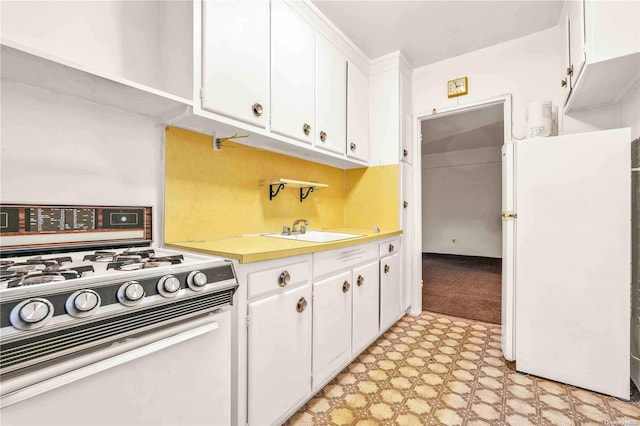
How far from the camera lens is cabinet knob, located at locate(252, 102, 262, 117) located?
157cm

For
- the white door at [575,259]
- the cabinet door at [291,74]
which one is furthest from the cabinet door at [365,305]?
the cabinet door at [291,74]

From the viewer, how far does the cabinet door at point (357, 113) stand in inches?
94.8

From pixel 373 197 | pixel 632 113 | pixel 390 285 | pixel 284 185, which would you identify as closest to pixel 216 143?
pixel 284 185

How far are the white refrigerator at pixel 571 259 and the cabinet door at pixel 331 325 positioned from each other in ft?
3.52

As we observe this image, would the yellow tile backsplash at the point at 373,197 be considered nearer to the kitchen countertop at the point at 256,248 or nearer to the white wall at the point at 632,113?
the kitchen countertop at the point at 256,248

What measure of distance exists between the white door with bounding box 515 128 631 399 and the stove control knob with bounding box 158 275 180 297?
76.3 inches

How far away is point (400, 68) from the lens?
2611 millimetres

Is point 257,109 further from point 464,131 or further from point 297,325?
point 464,131

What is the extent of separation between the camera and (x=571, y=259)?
167cm

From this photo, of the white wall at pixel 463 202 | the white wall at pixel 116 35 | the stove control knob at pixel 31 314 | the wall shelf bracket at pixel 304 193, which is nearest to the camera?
the stove control knob at pixel 31 314

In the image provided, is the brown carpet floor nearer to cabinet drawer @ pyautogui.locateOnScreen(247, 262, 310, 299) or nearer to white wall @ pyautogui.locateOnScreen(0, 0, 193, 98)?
cabinet drawer @ pyautogui.locateOnScreen(247, 262, 310, 299)

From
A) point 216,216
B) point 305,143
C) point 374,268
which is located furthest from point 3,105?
point 374,268

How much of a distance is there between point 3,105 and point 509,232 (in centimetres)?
259

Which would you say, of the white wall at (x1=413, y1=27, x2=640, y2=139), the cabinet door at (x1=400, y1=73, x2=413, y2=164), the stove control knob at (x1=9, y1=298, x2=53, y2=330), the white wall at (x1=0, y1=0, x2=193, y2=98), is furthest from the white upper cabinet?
the stove control knob at (x1=9, y1=298, x2=53, y2=330)
